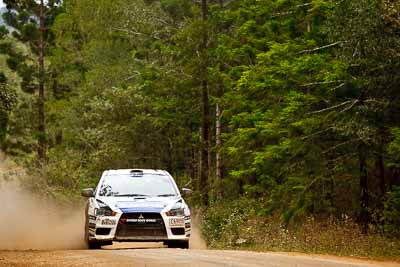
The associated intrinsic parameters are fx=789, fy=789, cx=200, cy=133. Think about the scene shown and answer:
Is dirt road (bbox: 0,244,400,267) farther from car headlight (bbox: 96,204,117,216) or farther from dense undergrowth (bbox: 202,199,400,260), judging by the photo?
dense undergrowth (bbox: 202,199,400,260)

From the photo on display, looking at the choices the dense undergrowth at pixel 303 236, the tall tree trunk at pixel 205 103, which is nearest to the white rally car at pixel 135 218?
the dense undergrowth at pixel 303 236

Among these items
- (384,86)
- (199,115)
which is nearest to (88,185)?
(199,115)

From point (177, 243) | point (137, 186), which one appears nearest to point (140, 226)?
point (177, 243)

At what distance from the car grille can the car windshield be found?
946mm

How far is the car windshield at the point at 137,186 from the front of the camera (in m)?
16.6

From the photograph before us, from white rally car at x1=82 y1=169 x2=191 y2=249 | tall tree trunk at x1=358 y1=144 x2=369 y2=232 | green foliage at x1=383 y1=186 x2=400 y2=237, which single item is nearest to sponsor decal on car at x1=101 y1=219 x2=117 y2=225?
white rally car at x1=82 y1=169 x2=191 y2=249

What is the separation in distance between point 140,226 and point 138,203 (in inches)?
20.0

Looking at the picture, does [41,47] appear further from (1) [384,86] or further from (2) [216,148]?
(1) [384,86]

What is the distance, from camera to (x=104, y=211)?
1573 cm

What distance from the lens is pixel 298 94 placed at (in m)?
21.3

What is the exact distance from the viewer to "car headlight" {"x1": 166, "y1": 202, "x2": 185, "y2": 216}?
1581 centimetres

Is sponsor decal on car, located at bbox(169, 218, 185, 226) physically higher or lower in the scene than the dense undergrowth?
higher

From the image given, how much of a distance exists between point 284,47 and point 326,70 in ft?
7.65

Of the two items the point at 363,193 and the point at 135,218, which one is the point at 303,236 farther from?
the point at 135,218
